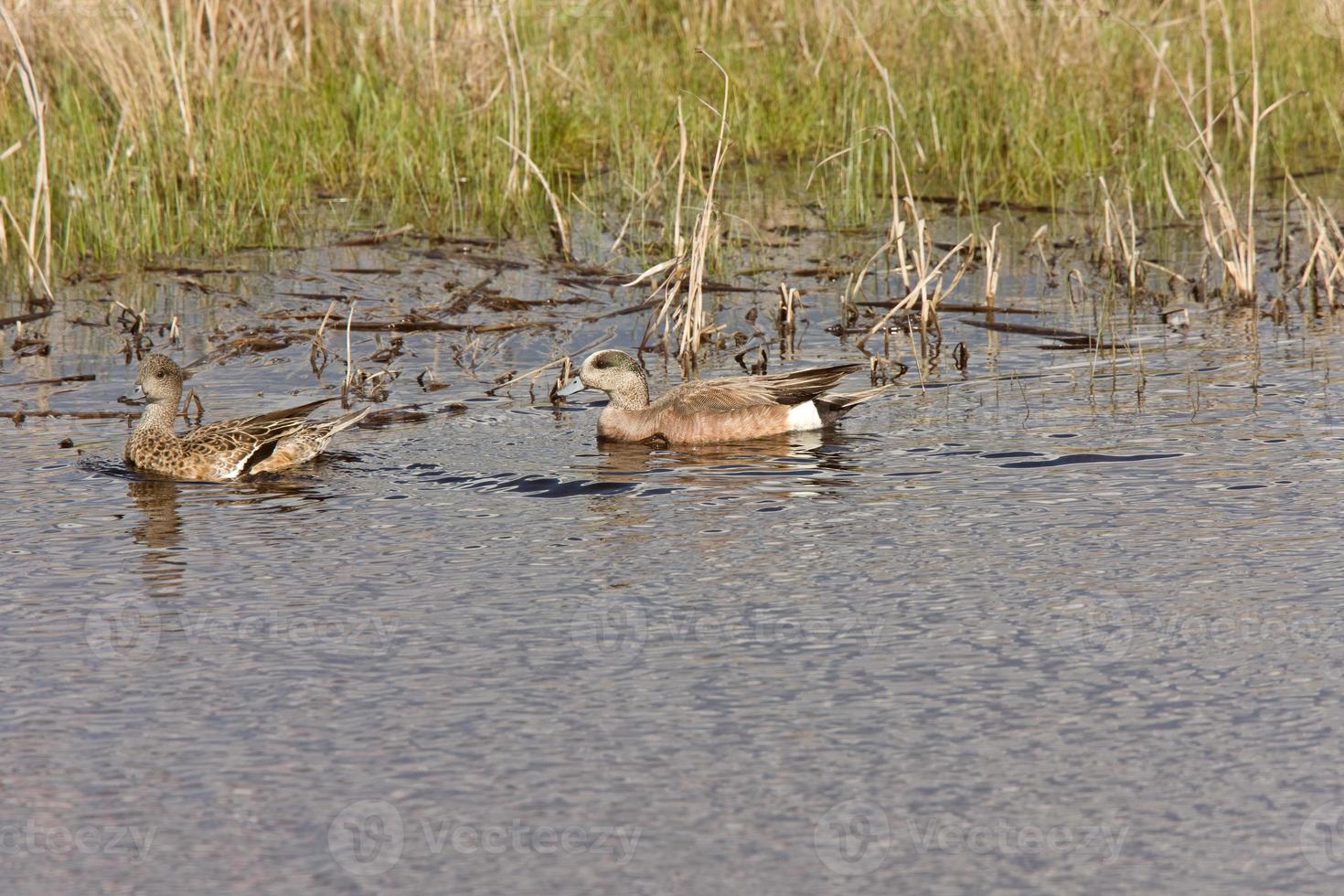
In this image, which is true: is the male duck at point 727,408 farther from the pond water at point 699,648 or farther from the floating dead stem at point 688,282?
the floating dead stem at point 688,282

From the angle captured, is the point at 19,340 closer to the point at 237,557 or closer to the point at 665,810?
the point at 237,557

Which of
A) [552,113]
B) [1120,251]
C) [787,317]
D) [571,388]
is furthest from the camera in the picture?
[552,113]

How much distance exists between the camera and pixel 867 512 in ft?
25.1

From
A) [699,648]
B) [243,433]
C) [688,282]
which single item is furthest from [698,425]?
[699,648]

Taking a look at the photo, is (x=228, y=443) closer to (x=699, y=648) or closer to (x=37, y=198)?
(x=699, y=648)

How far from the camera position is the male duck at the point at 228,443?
344 inches

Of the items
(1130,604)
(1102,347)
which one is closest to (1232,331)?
(1102,347)

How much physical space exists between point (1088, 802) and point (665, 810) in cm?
104

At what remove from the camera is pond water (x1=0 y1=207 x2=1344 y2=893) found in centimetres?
464

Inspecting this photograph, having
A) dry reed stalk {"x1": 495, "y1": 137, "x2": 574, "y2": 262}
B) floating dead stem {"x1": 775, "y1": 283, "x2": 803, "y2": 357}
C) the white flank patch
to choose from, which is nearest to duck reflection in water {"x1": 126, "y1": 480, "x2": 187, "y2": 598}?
the white flank patch

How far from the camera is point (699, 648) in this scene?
5969 millimetres

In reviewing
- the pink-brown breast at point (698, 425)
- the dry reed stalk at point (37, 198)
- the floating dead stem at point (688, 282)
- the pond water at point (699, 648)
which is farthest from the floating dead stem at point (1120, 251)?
the dry reed stalk at point (37, 198)

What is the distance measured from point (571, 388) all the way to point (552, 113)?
18.7 feet

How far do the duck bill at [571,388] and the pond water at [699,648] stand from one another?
0.11m
